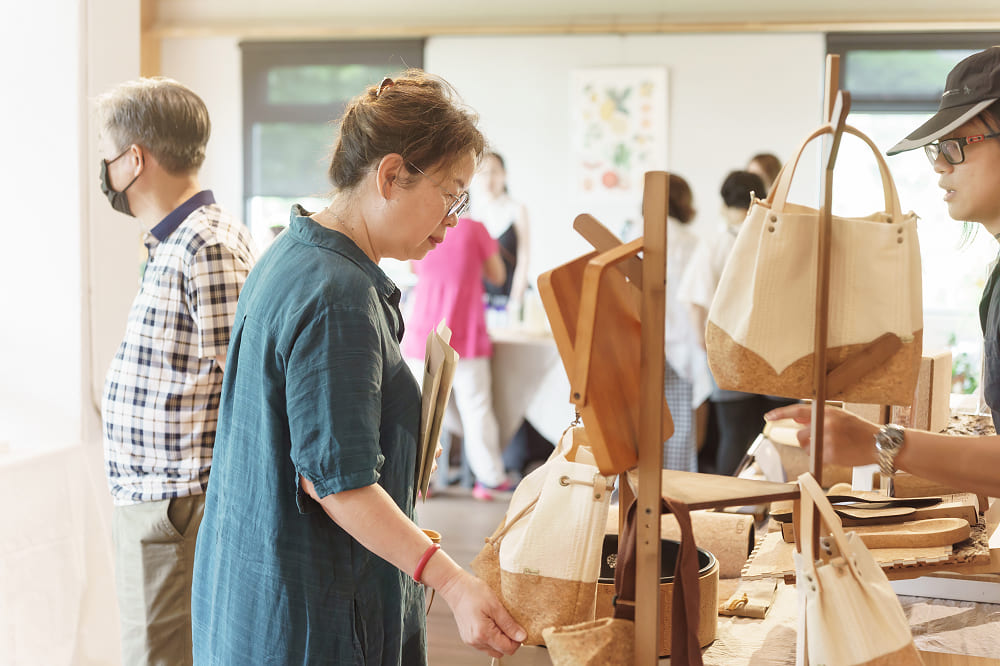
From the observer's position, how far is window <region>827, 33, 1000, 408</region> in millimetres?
5941

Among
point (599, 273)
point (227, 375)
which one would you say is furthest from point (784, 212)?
point (227, 375)

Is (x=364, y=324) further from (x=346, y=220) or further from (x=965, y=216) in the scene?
(x=965, y=216)

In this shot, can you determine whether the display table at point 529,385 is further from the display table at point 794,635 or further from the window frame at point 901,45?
the display table at point 794,635

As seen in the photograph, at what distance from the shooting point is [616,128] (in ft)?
21.1

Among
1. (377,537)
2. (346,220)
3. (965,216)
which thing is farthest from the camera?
(965,216)

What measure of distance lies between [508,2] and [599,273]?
19.8 feet

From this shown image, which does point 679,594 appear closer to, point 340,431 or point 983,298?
point 340,431

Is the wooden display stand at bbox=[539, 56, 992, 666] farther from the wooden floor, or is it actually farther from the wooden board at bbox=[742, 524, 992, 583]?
the wooden floor

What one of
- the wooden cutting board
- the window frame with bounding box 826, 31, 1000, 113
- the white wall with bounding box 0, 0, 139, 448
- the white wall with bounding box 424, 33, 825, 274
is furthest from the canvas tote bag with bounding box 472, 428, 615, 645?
the window frame with bounding box 826, 31, 1000, 113

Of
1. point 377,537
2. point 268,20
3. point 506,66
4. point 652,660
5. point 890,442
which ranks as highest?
point 268,20

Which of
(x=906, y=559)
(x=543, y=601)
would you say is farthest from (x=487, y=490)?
(x=543, y=601)

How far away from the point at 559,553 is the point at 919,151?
576 centimetres

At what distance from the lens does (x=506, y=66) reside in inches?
257

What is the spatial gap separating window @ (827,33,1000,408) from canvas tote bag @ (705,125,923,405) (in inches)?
207
